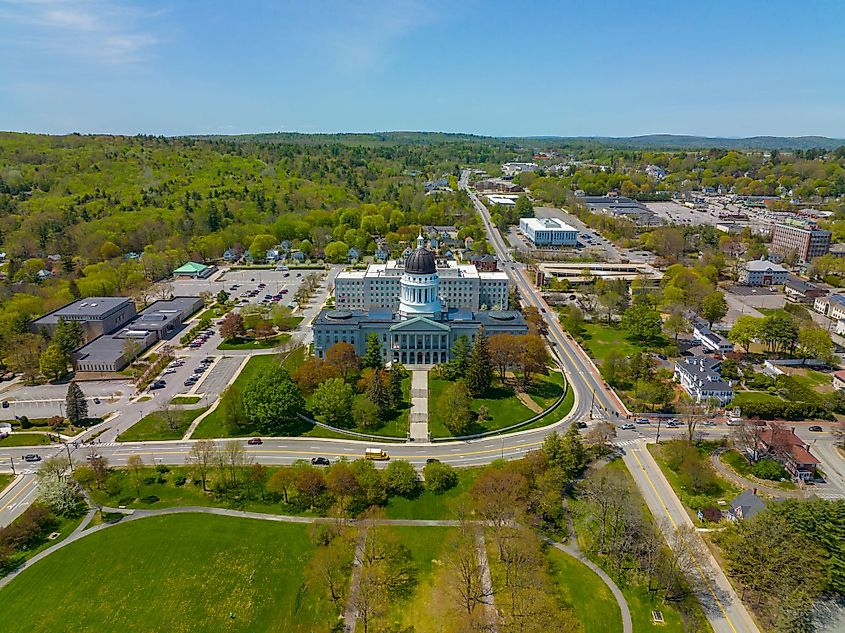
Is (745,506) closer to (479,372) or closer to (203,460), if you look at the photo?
(479,372)

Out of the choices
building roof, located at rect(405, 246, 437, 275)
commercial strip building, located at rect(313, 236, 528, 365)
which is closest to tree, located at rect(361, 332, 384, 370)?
commercial strip building, located at rect(313, 236, 528, 365)

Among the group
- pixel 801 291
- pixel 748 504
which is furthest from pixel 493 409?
pixel 801 291

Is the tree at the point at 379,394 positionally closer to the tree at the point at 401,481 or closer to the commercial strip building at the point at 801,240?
the tree at the point at 401,481

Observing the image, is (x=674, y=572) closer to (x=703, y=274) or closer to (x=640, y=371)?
(x=640, y=371)

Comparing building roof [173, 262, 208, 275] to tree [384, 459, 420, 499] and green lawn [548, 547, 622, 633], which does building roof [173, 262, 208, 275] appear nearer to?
tree [384, 459, 420, 499]

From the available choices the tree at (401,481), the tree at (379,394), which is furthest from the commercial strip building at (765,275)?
the tree at (401,481)
